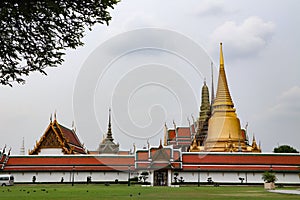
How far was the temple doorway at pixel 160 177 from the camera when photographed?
142 feet

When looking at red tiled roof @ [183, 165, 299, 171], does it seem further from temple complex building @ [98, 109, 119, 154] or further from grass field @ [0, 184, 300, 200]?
temple complex building @ [98, 109, 119, 154]

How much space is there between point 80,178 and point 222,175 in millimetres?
15244

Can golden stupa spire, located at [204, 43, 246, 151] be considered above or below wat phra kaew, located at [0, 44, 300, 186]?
above

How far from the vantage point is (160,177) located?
43.9 metres

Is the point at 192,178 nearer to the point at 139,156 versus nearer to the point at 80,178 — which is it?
the point at 139,156

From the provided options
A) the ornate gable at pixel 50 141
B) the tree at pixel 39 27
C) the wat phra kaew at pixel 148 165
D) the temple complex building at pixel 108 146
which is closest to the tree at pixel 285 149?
the wat phra kaew at pixel 148 165

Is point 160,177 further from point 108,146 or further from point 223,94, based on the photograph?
point 108,146

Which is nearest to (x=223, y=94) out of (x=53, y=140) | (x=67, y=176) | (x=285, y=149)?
(x=285, y=149)

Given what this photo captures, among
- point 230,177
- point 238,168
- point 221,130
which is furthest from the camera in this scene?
point 221,130

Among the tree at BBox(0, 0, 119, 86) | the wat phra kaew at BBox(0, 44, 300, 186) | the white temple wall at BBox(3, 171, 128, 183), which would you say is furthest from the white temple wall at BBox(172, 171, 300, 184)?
the tree at BBox(0, 0, 119, 86)

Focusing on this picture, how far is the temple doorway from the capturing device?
43.3 metres

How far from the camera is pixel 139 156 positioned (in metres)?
46.9

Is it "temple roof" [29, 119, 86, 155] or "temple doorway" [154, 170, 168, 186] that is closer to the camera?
"temple doorway" [154, 170, 168, 186]

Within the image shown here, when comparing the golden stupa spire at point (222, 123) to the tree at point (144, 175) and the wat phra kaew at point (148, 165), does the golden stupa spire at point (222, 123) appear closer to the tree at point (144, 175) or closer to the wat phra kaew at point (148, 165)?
the wat phra kaew at point (148, 165)
